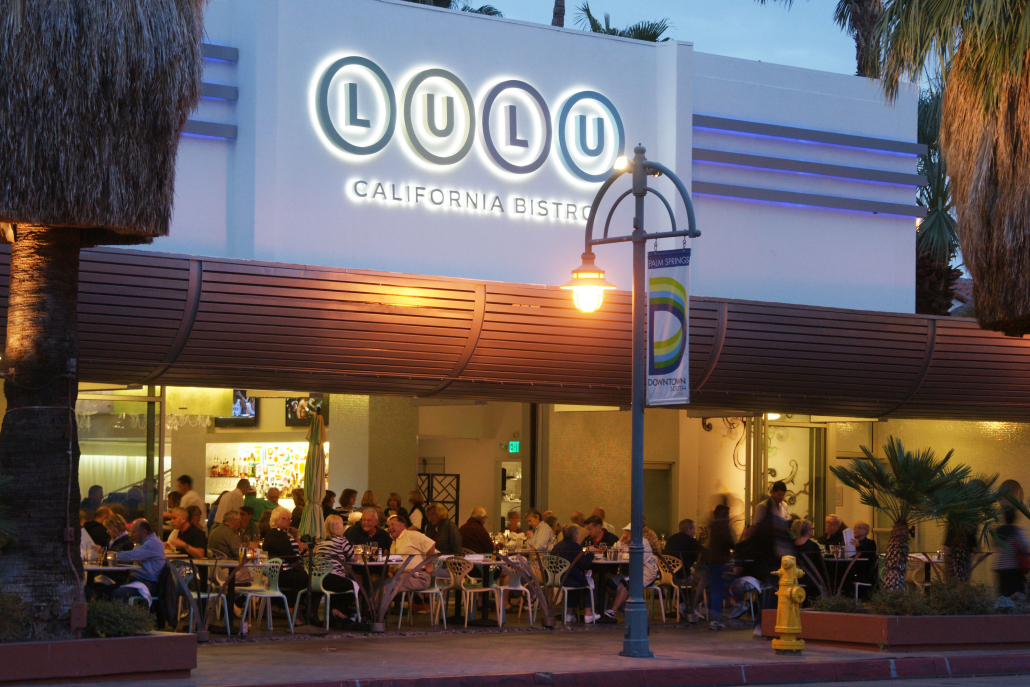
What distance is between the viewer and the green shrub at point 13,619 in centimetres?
1003

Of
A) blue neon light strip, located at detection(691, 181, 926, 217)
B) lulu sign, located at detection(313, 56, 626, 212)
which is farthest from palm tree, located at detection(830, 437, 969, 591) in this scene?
lulu sign, located at detection(313, 56, 626, 212)

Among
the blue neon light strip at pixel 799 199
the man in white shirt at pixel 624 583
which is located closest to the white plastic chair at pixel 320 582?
the man in white shirt at pixel 624 583

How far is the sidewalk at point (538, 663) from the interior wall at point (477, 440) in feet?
32.3

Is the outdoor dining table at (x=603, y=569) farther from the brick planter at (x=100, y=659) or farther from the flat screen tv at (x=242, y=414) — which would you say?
the flat screen tv at (x=242, y=414)

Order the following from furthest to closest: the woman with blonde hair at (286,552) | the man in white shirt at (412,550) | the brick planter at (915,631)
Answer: the man in white shirt at (412,550)
the woman with blonde hair at (286,552)
the brick planter at (915,631)

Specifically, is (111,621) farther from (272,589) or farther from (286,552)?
(286,552)

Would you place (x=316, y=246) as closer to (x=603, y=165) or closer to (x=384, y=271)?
(x=384, y=271)

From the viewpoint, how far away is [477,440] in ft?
81.7

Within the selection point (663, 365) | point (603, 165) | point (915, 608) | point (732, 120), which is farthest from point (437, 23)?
point (915, 608)

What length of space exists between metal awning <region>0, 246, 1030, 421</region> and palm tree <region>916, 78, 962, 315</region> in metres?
16.0

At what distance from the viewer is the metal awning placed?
1422 cm

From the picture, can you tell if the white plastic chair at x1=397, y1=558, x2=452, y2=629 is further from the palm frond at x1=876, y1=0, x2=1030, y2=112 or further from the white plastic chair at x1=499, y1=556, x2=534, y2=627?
the palm frond at x1=876, y1=0, x2=1030, y2=112

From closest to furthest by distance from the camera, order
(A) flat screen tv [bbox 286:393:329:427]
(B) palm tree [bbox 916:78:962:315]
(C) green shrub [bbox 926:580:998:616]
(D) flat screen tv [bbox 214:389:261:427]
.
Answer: (C) green shrub [bbox 926:580:998:616] < (A) flat screen tv [bbox 286:393:329:427] < (D) flat screen tv [bbox 214:389:261:427] < (B) palm tree [bbox 916:78:962:315]

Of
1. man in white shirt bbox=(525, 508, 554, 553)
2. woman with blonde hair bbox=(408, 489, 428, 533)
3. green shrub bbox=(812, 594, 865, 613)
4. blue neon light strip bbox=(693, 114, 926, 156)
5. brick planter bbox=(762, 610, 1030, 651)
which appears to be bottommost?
brick planter bbox=(762, 610, 1030, 651)
